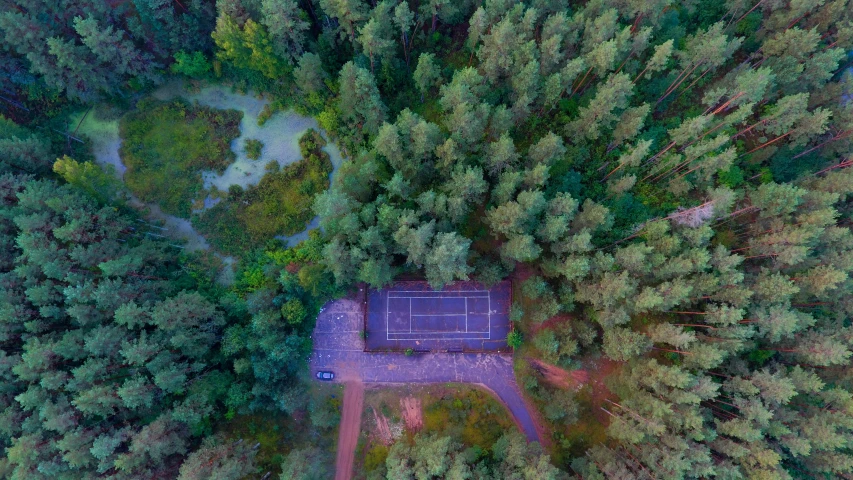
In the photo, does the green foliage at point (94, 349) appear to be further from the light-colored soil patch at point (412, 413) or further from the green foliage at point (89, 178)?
the light-colored soil patch at point (412, 413)

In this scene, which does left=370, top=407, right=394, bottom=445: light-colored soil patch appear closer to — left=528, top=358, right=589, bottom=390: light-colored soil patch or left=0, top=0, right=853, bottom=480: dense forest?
left=0, top=0, right=853, bottom=480: dense forest

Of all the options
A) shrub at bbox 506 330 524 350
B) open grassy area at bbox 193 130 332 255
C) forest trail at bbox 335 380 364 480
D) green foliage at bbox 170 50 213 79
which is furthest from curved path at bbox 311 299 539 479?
green foliage at bbox 170 50 213 79

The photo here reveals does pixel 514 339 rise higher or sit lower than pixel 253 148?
lower

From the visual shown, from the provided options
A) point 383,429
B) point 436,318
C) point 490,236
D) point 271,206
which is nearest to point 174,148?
point 271,206

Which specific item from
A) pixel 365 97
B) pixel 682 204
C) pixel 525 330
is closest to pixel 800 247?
pixel 682 204

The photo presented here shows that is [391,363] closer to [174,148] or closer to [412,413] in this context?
[412,413]

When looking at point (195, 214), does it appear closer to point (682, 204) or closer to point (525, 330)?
point (525, 330)

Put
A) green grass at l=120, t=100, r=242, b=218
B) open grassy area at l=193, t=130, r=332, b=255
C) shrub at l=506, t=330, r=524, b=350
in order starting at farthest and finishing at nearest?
1. green grass at l=120, t=100, r=242, b=218
2. open grassy area at l=193, t=130, r=332, b=255
3. shrub at l=506, t=330, r=524, b=350
